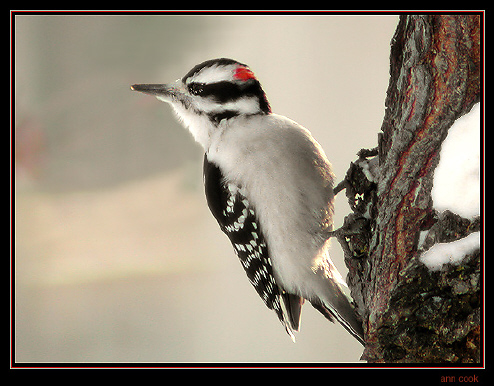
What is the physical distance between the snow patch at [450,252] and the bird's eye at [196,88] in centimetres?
110

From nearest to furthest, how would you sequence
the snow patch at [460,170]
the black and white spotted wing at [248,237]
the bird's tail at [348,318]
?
the snow patch at [460,170], the bird's tail at [348,318], the black and white spotted wing at [248,237]

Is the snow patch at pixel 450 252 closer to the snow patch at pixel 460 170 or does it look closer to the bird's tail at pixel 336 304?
the snow patch at pixel 460 170

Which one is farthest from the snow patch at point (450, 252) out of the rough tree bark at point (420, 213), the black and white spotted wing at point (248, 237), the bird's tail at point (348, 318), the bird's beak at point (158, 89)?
the bird's beak at point (158, 89)

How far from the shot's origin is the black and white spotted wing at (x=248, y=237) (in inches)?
71.4

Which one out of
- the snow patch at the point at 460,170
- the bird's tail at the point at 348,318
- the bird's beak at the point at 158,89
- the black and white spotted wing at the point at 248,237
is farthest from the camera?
the bird's beak at the point at 158,89

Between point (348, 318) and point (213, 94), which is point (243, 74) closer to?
point (213, 94)

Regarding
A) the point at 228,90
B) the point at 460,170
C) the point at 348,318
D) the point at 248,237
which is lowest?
the point at 348,318

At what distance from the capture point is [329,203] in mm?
1764

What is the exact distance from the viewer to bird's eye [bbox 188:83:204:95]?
1881 millimetres

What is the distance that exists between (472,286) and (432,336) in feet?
0.57

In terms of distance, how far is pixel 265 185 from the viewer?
67.5 inches

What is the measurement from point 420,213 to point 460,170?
166 mm

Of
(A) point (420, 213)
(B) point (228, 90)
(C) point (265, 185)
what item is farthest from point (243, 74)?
(A) point (420, 213)
